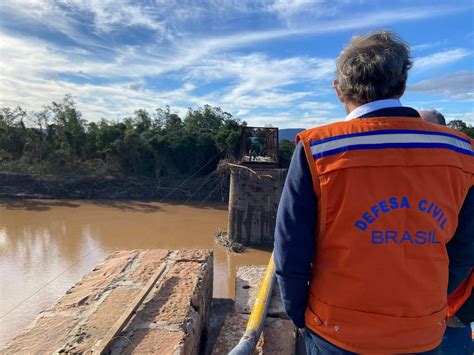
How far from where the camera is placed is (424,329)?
1.17 m

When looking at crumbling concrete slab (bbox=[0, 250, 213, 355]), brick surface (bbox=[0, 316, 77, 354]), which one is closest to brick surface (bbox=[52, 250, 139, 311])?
crumbling concrete slab (bbox=[0, 250, 213, 355])

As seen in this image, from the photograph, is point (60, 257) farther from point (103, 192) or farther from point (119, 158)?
point (119, 158)

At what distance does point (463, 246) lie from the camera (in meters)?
1.33

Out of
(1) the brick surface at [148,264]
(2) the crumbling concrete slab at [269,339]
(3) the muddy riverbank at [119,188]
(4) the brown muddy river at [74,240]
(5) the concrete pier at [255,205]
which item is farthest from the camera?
(3) the muddy riverbank at [119,188]

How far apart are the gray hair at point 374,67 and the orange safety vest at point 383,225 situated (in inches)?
4.6

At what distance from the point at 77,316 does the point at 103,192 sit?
730 inches

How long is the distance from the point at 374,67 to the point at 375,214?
478 mm

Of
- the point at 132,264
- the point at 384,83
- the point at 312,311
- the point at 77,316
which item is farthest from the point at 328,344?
the point at 132,264

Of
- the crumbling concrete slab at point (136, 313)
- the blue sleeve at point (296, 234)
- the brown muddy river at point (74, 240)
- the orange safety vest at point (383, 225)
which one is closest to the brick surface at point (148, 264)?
the crumbling concrete slab at point (136, 313)

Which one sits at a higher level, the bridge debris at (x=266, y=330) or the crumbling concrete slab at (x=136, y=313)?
the crumbling concrete slab at (x=136, y=313)

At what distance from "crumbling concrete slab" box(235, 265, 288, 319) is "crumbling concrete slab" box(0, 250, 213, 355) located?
8.4 inches

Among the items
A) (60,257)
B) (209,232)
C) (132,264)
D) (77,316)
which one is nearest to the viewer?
(77,316)

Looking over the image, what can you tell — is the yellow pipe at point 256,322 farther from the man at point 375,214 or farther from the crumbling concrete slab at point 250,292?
the man at point 375,214

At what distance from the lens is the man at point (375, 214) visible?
3.75 ft
